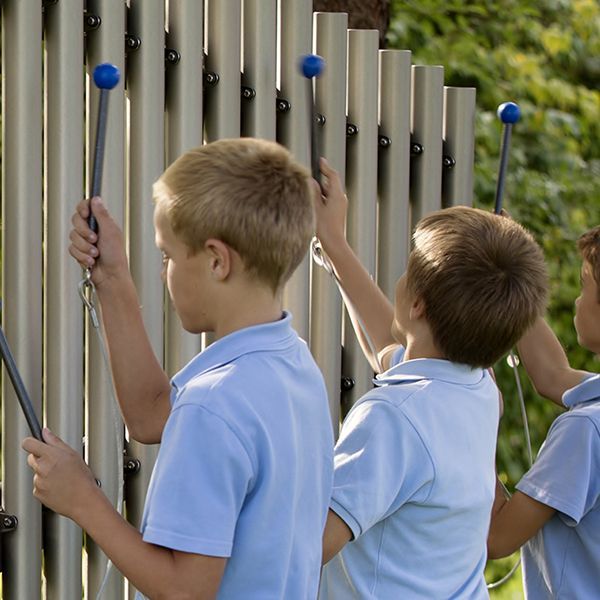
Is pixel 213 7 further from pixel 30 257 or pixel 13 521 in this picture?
pixel 13 521

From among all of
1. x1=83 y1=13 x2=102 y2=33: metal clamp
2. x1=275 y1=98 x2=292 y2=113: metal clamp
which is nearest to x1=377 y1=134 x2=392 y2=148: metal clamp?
x1=275 y1=98 x2=292 y2=113: metal clamp

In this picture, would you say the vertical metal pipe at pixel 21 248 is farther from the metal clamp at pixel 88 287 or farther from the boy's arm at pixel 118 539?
the boy's arm at pixel 118 539

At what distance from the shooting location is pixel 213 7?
2803mm

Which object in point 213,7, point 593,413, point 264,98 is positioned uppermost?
point 213,7

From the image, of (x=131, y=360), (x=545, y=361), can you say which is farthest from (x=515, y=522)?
(x=131, y=360)

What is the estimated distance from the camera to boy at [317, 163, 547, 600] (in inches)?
85.4

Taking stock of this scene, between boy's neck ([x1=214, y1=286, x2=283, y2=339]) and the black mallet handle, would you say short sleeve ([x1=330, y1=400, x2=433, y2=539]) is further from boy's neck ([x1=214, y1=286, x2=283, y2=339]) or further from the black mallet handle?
the black mallet handle

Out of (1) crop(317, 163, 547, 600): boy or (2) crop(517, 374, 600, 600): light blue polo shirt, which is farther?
(2) crop(517, 374, 600, 600): light blue polo shirt

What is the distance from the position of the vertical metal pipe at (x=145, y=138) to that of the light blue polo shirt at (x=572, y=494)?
82 cm

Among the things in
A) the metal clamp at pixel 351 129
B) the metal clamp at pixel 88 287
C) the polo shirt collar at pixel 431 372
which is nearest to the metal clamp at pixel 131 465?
the metal clamp at pixel 88 287

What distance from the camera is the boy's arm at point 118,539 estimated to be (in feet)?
6.16

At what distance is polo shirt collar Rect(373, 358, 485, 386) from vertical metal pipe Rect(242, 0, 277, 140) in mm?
791

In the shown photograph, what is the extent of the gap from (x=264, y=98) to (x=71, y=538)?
101 cm

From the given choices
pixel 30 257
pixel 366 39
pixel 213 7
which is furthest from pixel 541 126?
pixel 30 257
